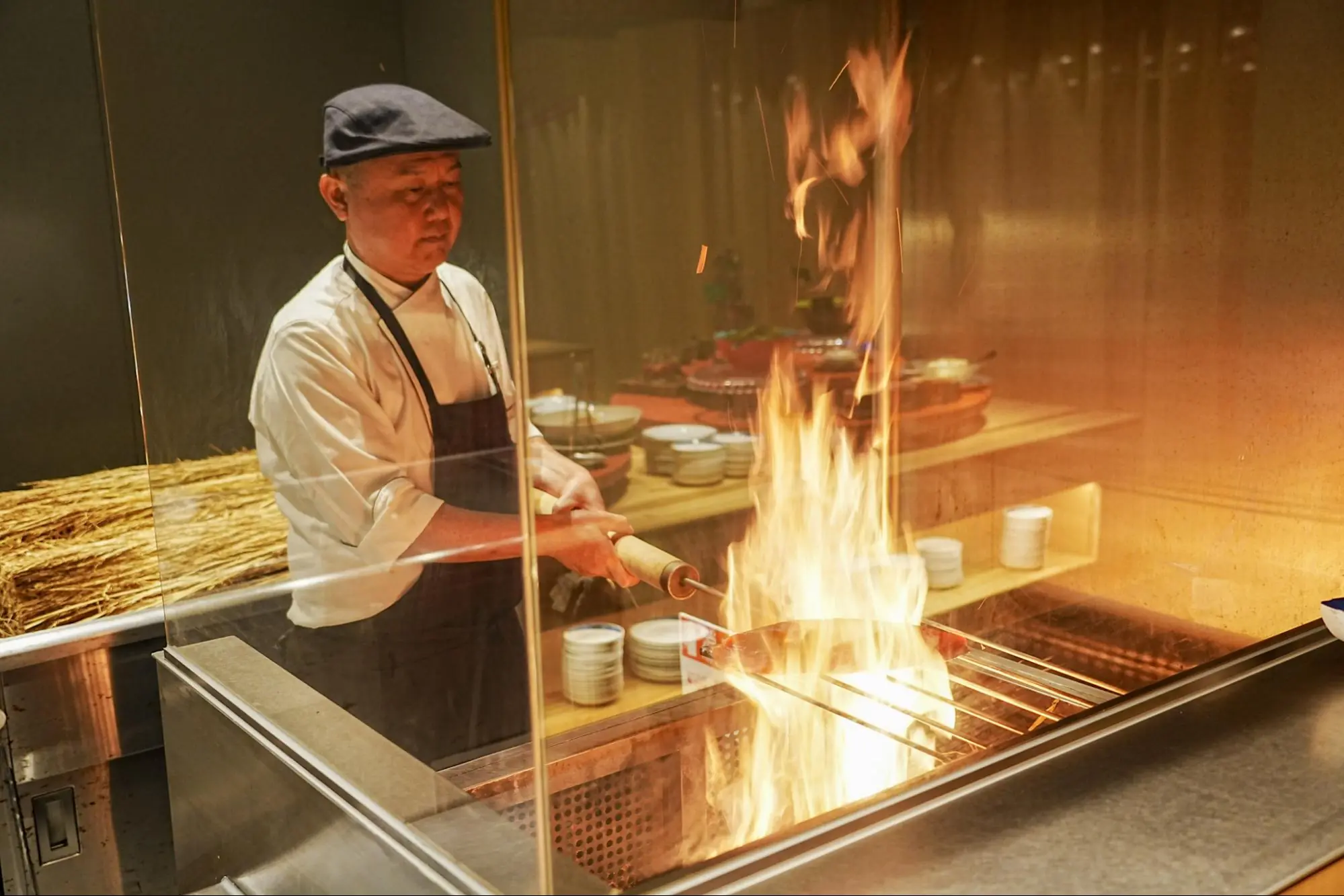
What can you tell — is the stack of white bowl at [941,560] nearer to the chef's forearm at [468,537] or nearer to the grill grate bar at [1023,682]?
the grill grate bar at [1023,682]

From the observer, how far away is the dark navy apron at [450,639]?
0.83 meters

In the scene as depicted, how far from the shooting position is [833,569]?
4.72 ft

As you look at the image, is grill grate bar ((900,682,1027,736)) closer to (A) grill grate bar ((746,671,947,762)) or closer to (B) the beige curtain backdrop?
(A) grill grate bar ((746,671,947,762))

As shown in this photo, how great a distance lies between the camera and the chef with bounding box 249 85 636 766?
2.70ft

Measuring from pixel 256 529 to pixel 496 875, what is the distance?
1.56ft

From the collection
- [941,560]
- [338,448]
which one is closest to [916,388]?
[941,560]

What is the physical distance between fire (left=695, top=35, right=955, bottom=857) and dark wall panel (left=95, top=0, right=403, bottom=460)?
0.54 m

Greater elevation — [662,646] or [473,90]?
[473,90]

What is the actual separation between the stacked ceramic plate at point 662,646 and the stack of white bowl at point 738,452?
166 millimetres

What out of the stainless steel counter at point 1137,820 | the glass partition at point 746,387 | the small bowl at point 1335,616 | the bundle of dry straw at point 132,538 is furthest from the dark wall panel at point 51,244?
the small bowl at point 1335,616

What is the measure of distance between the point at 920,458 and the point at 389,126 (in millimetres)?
929

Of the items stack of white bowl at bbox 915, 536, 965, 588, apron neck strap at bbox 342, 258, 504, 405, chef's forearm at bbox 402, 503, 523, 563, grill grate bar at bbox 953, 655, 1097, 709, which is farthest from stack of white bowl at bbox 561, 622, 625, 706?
stack of white bowl at bbox 915, 536, 965, 588

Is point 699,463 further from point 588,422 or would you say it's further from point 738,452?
point 588,422

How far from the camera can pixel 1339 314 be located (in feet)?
4.37
